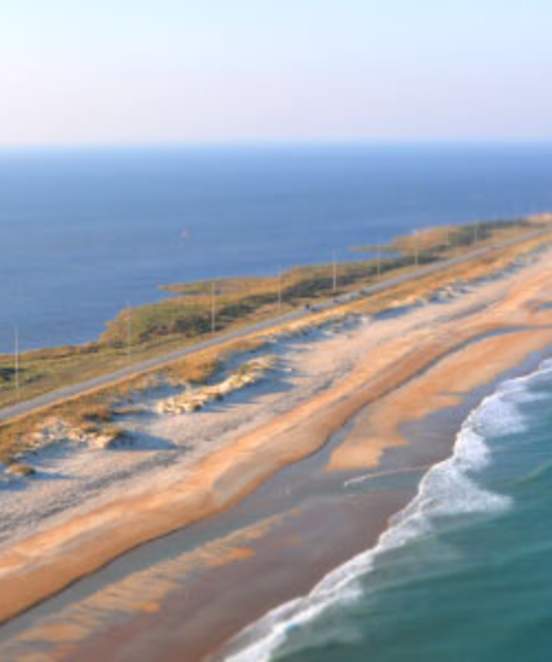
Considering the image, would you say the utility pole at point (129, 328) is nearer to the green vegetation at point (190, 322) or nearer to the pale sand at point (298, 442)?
the green vegetation at point (190, 322)

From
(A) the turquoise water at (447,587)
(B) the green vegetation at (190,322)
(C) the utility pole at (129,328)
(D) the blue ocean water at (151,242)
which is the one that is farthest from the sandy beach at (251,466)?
(D) the blue ocean water at (151,242)

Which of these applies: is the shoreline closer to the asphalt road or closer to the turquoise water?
the turquoise water

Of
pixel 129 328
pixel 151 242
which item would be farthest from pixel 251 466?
pixel 151 242

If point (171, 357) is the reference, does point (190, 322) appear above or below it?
below

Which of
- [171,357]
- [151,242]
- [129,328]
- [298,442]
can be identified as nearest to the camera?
[298,442]

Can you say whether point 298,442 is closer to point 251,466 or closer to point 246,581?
point 251,466

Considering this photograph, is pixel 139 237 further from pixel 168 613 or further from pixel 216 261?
pixel 168 613
